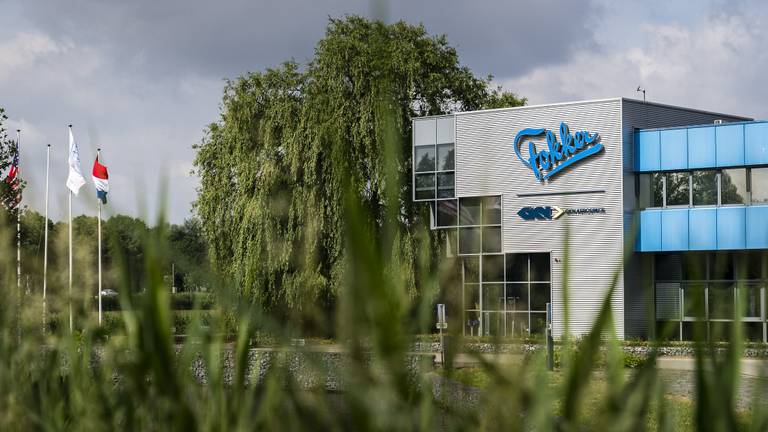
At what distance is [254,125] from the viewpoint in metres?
43.2

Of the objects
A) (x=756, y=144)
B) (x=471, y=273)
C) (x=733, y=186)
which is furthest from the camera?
(x=733, y=186)

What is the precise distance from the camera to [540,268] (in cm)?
3888

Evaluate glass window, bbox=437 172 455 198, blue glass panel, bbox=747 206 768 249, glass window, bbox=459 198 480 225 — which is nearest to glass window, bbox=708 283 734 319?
blue glass panel, bbox=747 206 768 249

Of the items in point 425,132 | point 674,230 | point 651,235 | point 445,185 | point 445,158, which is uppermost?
point 425,132

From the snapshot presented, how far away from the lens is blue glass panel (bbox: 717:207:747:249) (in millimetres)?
36250

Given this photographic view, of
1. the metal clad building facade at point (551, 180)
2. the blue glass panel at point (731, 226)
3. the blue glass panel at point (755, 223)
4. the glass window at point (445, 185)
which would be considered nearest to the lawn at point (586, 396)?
the metal clad building facade at point (551, 180)

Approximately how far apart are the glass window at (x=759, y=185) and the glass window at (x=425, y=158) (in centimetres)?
1155

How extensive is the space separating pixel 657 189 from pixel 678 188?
36.2 inches

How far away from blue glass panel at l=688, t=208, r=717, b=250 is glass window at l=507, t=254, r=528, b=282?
5.88 metres

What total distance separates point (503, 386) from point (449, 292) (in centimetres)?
21

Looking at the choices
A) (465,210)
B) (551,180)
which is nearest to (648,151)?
(551,180)

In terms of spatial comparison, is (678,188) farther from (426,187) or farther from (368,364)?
(368,364)

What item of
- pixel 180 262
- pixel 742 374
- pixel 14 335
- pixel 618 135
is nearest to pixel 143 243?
pixel 180 262

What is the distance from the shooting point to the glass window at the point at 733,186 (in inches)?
1458
